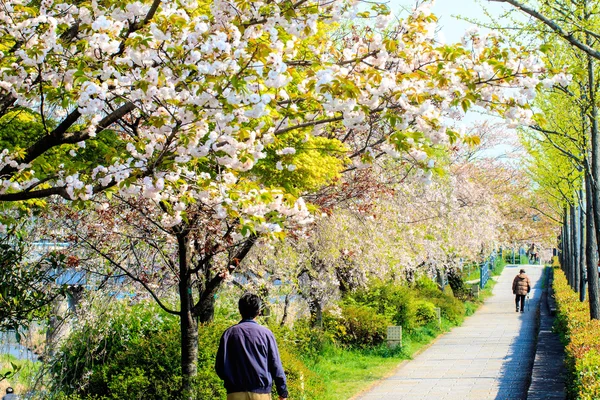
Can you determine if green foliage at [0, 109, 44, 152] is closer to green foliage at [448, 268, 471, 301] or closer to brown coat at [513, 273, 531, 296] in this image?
brown coat at [513, 273, 531, 296]

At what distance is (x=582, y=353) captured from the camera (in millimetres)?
9727

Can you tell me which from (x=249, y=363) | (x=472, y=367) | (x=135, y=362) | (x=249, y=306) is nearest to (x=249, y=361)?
(x=249, y=363)

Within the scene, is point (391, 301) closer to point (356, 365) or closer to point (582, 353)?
point (356, 365)

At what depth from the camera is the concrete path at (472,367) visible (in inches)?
481

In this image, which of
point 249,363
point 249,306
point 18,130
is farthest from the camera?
point 18,130

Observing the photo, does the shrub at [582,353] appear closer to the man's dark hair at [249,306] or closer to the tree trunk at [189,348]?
the man's dark hair at [249,306]

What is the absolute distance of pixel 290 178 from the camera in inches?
312

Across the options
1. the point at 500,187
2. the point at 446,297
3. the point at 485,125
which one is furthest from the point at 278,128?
the point at 500,187

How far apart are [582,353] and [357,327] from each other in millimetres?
8023

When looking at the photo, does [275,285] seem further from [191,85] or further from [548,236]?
[548,236]

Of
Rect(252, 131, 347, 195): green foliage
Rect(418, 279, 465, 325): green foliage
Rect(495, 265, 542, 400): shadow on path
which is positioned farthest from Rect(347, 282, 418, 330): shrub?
Rect(252, 131, 347, 195): green foliage

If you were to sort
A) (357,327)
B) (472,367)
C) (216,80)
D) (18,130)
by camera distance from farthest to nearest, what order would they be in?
(357,327)
(472,367)
(18,130)
(216,80)

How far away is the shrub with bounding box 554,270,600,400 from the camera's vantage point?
770cm

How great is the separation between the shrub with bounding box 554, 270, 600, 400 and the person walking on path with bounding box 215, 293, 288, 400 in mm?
3057
